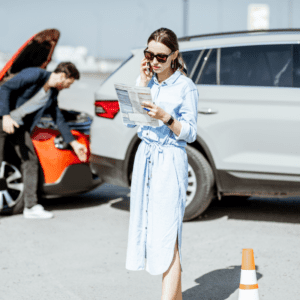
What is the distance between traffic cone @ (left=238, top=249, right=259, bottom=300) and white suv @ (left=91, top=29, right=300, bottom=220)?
7.57ft

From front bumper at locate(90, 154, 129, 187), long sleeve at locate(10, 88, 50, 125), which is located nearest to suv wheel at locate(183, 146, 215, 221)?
front bumper at locate(90, 154, 129, 187)

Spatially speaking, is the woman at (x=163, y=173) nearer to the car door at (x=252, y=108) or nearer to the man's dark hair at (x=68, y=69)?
the car door at (x=252, y=108)

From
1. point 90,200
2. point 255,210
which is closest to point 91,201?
point 90,200

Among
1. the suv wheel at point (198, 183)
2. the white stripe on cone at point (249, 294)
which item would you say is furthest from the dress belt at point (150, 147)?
the suv wheel at point (198, 183)

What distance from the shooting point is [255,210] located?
624 cm

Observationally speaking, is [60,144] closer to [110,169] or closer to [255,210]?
[110,169]

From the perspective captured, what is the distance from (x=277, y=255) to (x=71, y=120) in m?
3.11

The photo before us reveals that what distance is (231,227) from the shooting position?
5.48 m

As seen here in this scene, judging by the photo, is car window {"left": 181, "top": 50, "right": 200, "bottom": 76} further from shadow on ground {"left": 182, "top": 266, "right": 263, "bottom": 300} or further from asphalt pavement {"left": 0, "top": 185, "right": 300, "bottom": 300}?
shadow on ground {"left": 182, "top": 266, "right": 263, "bottom": 300}

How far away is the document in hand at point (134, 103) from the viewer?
8.91 feet

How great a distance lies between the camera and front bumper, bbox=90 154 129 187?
5.74 m

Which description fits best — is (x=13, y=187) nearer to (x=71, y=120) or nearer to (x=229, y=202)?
(x=71, y=120)

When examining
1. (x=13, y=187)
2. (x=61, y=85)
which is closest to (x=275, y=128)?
(x=61, y=85)

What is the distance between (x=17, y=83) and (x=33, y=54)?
746 mm
